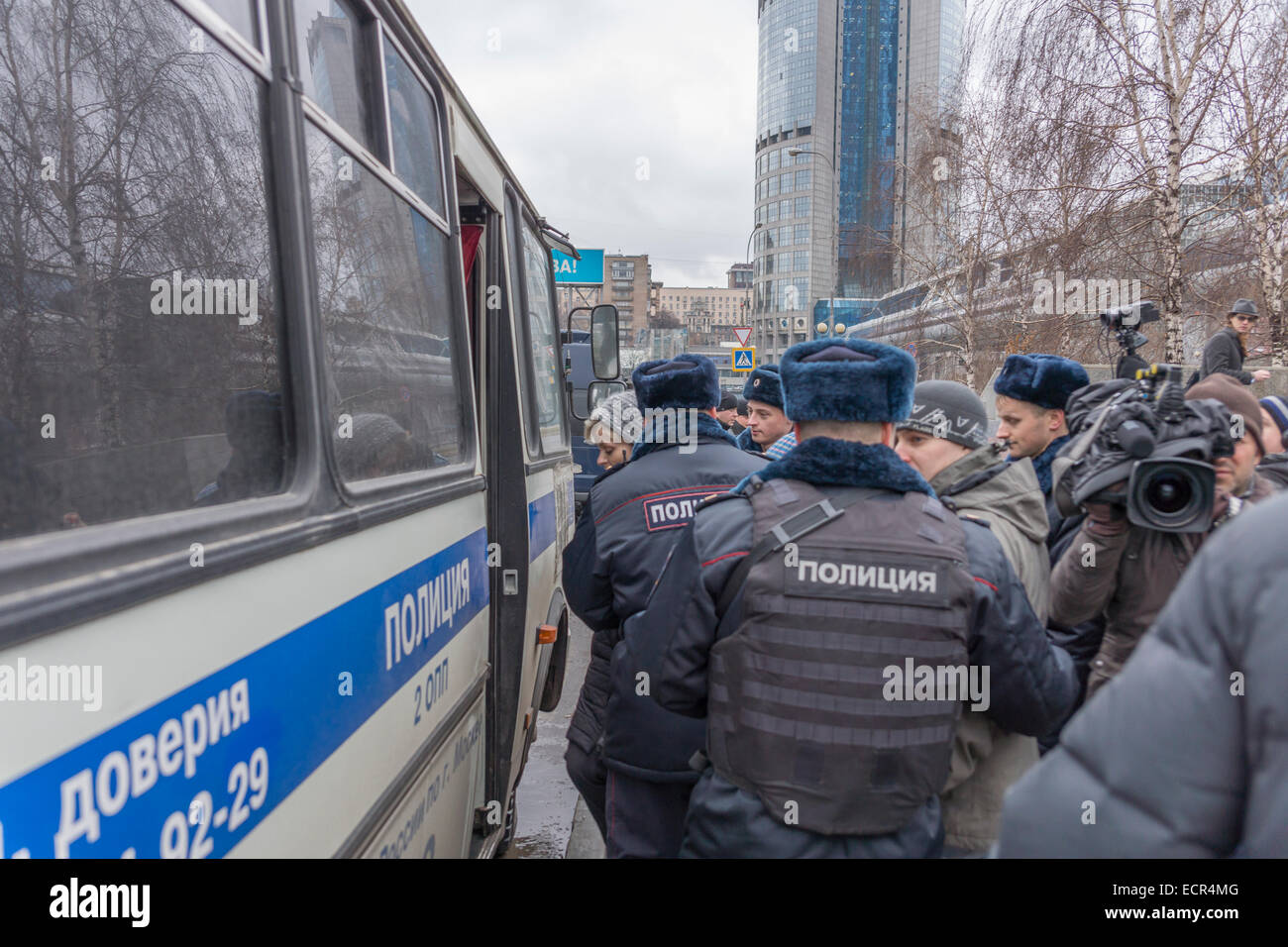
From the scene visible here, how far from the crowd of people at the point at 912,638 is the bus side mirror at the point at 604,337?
2.05 m

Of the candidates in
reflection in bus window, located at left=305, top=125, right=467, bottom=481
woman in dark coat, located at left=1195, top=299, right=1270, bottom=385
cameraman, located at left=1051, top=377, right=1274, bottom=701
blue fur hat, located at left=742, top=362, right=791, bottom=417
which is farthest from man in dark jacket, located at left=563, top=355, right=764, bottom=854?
woman in dark coat, located at left=1195, top=299, right=1270, bottom=385

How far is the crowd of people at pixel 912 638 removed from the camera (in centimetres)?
85

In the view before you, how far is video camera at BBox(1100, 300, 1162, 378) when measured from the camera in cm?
369

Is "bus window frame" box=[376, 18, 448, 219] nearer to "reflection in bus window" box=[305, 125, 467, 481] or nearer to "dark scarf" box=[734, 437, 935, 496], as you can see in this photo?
"reflection in bus window" box=[305, 125, 467, 481]

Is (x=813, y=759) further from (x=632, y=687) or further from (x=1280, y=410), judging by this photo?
(x=1280, y=410)

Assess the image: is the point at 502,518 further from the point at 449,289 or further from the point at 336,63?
the point at 336,63

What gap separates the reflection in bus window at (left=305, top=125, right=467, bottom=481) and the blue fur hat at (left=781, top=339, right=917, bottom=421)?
1.01 metres

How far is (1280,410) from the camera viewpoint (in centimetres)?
320

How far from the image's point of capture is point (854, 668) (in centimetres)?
173

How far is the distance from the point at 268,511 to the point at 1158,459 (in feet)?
6.90

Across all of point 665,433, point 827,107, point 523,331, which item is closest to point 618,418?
point 665,433

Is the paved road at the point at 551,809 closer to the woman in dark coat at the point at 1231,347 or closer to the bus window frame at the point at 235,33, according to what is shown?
the bus window frame at the point at 235,33
